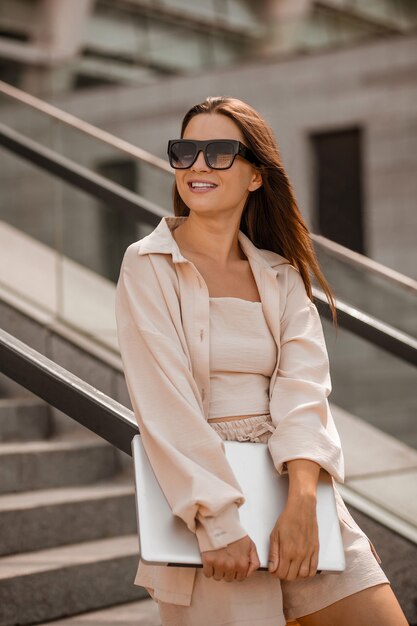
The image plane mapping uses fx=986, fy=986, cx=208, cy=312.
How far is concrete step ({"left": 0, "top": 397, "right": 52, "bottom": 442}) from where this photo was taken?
4.77m

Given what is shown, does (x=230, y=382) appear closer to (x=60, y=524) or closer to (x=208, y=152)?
(x=208, y=152)

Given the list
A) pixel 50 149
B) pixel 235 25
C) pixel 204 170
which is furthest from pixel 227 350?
pixel 235 25

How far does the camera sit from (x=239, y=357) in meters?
2.17

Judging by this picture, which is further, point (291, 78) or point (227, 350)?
point (291, 78)

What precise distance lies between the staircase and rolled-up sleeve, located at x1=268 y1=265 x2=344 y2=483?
1.69 m

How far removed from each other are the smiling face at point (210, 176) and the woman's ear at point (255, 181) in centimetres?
8

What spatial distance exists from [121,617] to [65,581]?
0.25 meters

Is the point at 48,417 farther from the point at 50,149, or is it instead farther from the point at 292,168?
the point at 292,168

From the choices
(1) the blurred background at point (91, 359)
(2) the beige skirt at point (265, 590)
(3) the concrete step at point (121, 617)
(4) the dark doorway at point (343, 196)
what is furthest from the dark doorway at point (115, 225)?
(4) the dark doorway at point (343, 196)

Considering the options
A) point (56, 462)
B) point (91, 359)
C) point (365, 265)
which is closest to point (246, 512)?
point (56, 462)

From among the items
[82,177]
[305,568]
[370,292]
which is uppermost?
[82,177]

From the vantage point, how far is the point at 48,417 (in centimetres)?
487

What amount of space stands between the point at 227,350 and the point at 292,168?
469 inches

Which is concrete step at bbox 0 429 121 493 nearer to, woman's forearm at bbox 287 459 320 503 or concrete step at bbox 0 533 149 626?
concrete step at bbox 0 533 149 626
